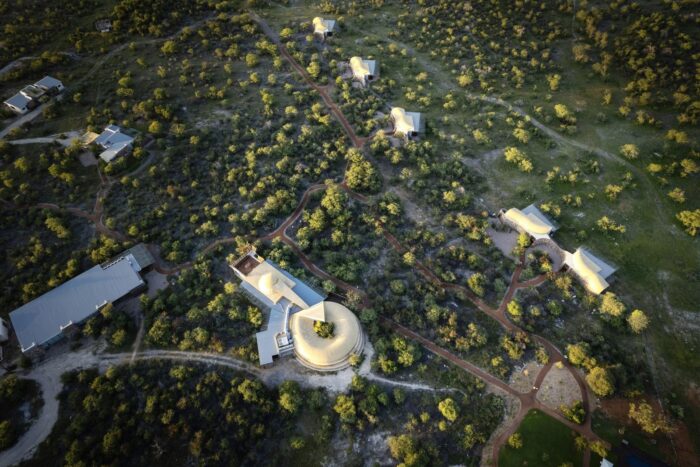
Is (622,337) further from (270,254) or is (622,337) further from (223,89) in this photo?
(223,89)

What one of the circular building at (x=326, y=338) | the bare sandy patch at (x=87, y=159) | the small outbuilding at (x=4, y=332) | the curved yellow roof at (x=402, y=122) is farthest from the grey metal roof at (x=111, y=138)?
the curved yellow roof at (x=402, y=122)

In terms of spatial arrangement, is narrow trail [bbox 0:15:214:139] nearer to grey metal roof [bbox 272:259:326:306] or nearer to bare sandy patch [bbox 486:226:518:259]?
grey metal roof [bbox 272:259:326:306]

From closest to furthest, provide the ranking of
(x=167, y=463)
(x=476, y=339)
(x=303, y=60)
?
(x=167, y=463)
(x=476, y=339)
(x=303, y=60)

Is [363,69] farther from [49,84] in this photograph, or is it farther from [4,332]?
[4,332]

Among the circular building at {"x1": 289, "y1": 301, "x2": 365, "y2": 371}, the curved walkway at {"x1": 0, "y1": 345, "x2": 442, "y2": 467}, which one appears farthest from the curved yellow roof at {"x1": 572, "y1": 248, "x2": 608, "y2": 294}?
the circular building at {"x1": 289, "y1": 301, "x2": 365, "y2": 371}

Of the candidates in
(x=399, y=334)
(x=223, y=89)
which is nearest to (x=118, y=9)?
(x=223, y=89)

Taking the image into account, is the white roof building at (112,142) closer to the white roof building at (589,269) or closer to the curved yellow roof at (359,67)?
the curved yellow roof at (359,67)
